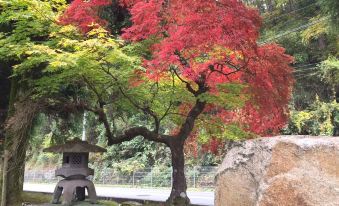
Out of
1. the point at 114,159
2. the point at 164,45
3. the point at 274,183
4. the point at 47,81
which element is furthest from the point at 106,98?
the point at 114,159

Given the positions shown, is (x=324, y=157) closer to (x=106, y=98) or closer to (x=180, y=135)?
(x=180, y=135)

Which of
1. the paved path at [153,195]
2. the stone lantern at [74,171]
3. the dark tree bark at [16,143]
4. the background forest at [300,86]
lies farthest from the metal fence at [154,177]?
the stone lantern at [74,171]

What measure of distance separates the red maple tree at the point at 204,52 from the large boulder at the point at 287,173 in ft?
9.13

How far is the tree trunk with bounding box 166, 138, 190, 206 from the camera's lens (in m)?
8.66

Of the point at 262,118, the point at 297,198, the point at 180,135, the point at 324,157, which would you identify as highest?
the point at 262,118

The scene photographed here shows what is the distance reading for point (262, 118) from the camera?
36.0 feet

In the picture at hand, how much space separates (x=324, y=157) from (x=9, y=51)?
263 inches

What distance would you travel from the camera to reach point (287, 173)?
4.45m

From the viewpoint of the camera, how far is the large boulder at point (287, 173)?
4.29 m

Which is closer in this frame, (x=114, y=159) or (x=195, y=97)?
(x=195, y=97)

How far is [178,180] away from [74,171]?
234cm

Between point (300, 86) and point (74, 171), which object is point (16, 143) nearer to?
point (74, 171)

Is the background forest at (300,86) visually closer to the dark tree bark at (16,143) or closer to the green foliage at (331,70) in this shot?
the green foliage at (331,70)

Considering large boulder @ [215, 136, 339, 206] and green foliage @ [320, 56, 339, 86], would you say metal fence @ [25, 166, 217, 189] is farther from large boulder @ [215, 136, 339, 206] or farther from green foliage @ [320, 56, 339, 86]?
large boulder @ [215, 136, 339, 206]
